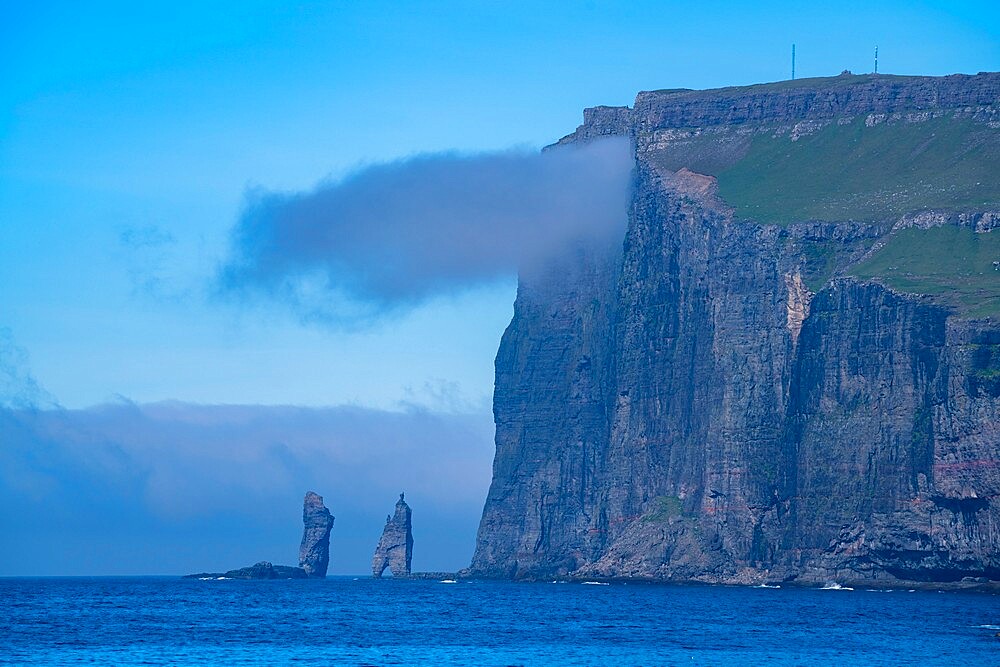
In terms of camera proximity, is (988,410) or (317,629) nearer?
(317,629)

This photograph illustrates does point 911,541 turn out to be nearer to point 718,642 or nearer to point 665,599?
point 665,599

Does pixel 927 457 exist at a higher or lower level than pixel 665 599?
higher

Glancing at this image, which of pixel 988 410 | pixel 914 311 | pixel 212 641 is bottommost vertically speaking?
pixel 212 641

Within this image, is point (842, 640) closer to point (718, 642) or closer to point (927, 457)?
point (718, 642)

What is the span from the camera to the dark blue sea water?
106 m

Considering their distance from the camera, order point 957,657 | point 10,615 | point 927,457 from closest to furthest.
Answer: point 957,657 < point 10,615 < point 927,457

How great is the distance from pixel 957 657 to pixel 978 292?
99.2 m

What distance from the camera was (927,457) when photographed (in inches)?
7569

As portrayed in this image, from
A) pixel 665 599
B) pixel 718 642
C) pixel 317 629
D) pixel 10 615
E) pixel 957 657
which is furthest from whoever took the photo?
pixel 665 599

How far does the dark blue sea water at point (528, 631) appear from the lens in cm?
10556

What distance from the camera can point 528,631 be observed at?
13012 cm

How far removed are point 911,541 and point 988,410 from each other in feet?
60.6

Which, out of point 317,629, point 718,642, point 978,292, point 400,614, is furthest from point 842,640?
point 978,292

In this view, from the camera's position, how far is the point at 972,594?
597ft
